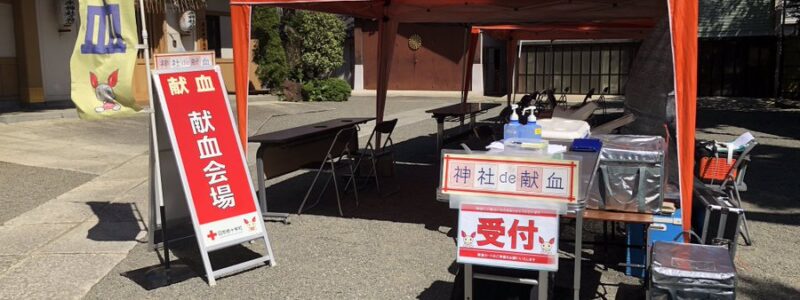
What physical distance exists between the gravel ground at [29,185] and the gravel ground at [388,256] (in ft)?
7.31

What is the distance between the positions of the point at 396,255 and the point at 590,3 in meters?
3.94

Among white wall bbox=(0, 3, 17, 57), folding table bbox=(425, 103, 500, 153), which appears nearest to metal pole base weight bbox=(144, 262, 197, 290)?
folding table bbox=(425, 103, 500, 153)

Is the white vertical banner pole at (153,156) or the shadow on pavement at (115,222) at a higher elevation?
the white vertical banner pole at (153,156)

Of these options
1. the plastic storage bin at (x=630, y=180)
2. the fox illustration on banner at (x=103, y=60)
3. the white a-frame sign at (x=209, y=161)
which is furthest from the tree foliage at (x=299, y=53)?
the plastic storage bin at (x=630, y=180)

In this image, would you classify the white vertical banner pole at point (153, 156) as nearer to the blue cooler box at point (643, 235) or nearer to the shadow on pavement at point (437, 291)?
the shadow on pavement at point (437, 291)

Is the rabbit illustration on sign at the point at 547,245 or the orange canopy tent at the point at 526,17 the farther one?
the orange canopy tent at the point at 526,17

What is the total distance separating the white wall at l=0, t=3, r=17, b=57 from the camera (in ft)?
46.4

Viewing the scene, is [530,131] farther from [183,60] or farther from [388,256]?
[183,60]

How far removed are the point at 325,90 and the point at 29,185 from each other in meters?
13.8

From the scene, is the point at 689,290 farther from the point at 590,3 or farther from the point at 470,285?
the point at 590,3

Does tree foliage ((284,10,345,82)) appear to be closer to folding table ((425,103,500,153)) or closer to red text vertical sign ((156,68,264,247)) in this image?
folding table ((425,103,500,153))

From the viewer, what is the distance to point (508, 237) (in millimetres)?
3352

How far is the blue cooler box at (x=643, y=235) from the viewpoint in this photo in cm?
443

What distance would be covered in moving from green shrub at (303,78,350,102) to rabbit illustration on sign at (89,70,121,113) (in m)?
16.4
